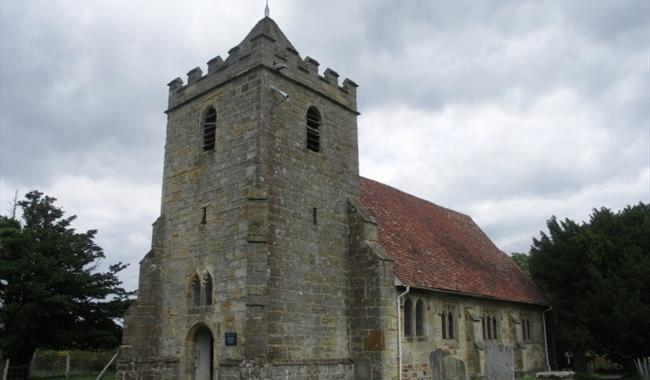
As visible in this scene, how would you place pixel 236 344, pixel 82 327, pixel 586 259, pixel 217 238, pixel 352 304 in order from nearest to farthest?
pixel 236 344 < pixel 217 238 < pixel 352 304 < pixel 586 259 < pixel 82 327

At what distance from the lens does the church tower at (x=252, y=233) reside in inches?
602

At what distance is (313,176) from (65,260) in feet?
50.3

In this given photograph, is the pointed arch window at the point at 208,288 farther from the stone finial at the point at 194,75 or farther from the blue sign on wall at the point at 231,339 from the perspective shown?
the stone finial at the point at 194,75

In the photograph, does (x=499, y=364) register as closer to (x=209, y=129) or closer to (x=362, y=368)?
(x=362, y=368)

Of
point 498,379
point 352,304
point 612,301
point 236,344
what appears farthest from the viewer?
point 612,301

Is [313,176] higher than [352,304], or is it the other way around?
[313,176]

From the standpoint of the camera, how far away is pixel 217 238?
16.5 meters

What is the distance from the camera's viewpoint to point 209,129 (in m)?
18.5

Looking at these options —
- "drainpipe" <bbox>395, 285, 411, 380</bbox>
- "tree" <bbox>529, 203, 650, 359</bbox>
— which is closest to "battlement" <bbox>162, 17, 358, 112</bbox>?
"drainpipe" <bbox>395, 285, 411, 380</bbox>

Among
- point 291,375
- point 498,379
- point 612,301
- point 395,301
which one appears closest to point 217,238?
point 291,375

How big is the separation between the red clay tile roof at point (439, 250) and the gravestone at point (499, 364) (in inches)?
100.0

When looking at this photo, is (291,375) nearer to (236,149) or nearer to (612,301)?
(236,149)

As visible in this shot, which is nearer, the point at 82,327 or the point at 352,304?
Result: the point at 352,304

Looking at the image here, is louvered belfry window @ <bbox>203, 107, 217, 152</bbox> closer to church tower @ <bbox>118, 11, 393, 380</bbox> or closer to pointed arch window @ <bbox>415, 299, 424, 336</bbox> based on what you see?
church tower @ <bbox>118, 11, 393, 380</bbox>
